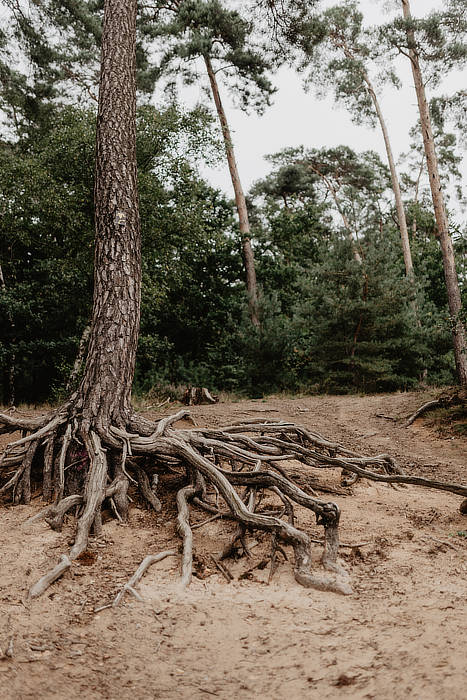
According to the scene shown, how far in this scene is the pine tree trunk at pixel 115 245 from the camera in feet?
14.1

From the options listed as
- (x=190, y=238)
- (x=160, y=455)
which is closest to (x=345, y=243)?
(x=190, y=238)

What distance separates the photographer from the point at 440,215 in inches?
525

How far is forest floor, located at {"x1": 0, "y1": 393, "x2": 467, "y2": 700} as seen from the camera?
6.28 feet

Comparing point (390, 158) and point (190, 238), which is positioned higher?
point (390, 158)

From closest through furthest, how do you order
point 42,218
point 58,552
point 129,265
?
point 58,552, point 129,265, point 42,218

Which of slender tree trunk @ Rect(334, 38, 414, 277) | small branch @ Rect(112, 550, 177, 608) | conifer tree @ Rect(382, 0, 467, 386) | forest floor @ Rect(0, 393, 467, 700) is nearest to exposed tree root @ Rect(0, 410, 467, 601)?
small branch @ Rect(112, 550, 177, 608)

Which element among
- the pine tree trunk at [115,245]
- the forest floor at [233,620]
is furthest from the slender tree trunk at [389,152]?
the forest floor at [233,620]

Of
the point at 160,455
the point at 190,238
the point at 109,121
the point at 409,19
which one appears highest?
the point at 409,19

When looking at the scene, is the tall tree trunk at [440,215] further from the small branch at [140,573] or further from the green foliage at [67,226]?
the small branch at [140,573]

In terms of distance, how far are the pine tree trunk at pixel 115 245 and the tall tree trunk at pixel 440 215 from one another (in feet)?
29.0

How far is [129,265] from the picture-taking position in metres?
4.66

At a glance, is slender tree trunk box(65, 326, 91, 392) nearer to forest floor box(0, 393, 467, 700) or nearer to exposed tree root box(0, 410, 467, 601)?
exposed tree root box(0, 410, 467, 601)

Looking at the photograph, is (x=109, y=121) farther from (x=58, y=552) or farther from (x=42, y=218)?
(x=42, y=218)

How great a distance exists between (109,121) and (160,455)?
346 centimetres
